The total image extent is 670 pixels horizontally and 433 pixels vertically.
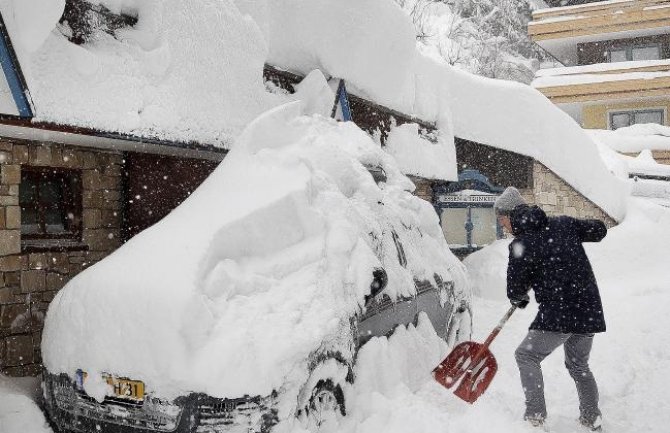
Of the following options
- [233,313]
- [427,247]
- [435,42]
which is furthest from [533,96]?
[435,42]

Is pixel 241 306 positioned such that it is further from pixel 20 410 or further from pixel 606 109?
pixel 606 109

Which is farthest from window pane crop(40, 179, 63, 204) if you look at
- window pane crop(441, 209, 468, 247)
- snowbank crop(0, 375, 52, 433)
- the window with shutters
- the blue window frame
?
window pane crop(441, 209, 468, 247)

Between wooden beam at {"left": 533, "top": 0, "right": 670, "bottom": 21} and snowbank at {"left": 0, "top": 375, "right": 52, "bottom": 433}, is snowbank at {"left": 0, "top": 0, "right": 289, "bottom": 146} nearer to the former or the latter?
snowbank at {"left": 0, "top": 375, "right": 52, "bottom": 433}

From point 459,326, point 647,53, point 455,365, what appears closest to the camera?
point 455,365

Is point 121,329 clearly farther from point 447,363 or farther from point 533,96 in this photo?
point 533,96

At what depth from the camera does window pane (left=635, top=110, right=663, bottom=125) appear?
22359 mm

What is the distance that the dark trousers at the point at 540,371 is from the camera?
4.12m

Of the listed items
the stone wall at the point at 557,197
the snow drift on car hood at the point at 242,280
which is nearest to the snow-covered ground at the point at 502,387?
the snow drift on car hood at the point at 242,280

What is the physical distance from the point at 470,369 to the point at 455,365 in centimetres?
12

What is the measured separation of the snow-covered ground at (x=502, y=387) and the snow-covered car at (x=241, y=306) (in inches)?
7.3

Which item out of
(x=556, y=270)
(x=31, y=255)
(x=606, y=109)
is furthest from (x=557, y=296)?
(x=606, y=109)

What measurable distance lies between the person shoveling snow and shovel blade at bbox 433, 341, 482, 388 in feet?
1.70

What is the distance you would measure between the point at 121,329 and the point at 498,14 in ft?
103

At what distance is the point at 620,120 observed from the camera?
22984mm
